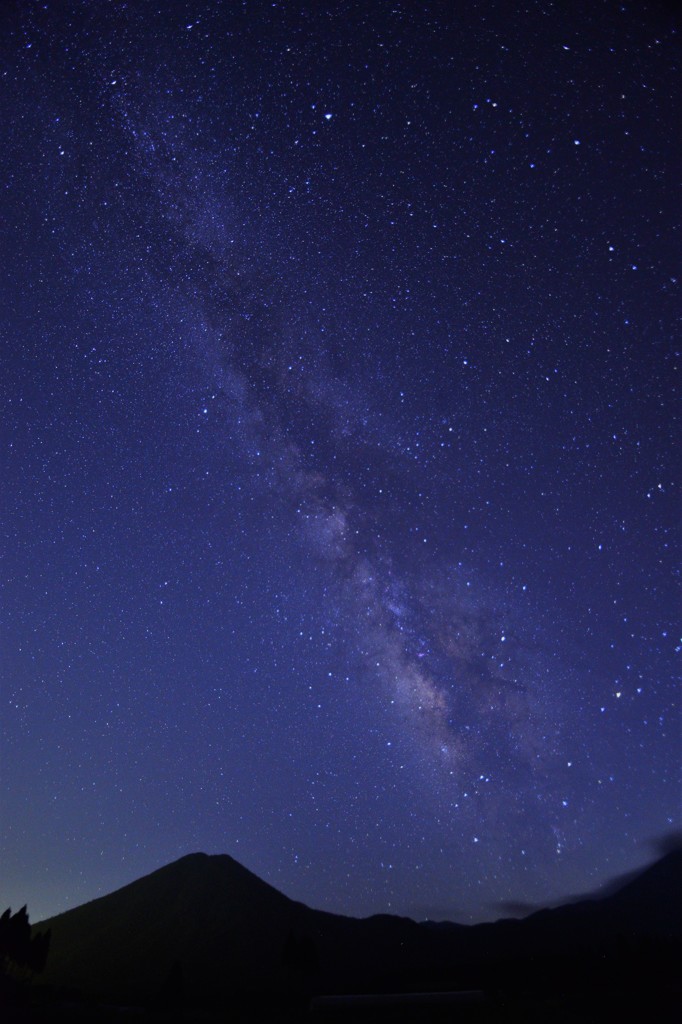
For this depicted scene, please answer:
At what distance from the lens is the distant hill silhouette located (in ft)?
240

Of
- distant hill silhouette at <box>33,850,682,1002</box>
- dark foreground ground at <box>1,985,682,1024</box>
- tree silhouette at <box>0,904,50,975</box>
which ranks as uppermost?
tree silhouette at <box>0,904,50,975</box>

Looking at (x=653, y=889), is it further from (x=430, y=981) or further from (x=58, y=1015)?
(x=58, y=1015)

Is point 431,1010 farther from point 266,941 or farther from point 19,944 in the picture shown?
point 266,941

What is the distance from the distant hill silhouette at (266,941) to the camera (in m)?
73.2

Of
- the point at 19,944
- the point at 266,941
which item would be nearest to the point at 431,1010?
the point at 19,944

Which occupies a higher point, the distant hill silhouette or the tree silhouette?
the tree silhouette

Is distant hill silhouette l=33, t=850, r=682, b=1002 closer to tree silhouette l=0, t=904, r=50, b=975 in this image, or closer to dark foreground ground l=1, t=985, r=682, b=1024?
dark foreground ground l=1, t=985, r=682, b=1024

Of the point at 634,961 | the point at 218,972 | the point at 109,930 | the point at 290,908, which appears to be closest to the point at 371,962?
the point at 218,972

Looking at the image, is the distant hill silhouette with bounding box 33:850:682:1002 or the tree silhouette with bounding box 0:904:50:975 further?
the distant hill silhouette with bounding box 33:850:682:1002

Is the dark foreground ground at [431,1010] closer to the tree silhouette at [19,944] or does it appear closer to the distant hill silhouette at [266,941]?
the tree silhouette at [19,944]

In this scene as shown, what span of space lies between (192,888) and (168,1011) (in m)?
122

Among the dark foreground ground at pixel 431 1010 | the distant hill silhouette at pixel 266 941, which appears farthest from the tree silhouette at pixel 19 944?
the distant hill silhouette at pixel 266 941

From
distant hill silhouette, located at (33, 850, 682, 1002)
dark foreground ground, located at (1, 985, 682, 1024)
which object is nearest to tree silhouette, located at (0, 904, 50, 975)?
dark foreground ground, located at (1, 985, 682, 1024)

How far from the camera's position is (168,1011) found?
4356cm
